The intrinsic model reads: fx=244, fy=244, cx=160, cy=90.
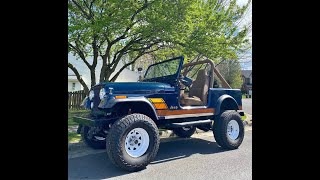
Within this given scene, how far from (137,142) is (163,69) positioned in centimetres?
205

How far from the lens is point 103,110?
4.19 meters

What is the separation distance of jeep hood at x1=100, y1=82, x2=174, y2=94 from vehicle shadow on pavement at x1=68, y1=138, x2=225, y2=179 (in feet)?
4.00

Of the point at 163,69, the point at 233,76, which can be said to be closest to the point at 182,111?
the point at 163,69

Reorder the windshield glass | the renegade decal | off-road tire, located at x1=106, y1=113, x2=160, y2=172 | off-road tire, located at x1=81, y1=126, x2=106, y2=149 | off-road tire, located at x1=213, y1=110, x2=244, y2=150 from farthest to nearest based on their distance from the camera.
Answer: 1. the windshield glass
2. off-road tire, located at x1=213, y1=110, x2=244, y2=150
3. off-road tire, located at x1=81, y1=126, x2=106, y2=149
4. the renegade decal
5. off-road tire, located at x1=106, y1=113, x2=160, y2=172

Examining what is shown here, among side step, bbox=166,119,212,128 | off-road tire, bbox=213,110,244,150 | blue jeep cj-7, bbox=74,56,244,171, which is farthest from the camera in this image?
off-road tire, bbox=213,110,244,150

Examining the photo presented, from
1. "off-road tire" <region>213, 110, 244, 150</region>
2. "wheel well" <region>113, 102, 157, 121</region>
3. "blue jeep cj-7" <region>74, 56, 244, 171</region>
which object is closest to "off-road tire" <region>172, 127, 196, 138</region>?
"blue jeep cj-7" <region>74, 56, 244, 171</region>

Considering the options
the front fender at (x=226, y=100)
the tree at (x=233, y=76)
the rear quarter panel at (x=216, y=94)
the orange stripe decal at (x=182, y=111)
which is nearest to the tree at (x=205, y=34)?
the rear quarter panel at (x=216, y=94)

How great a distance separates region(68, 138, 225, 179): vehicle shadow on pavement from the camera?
3.63 m

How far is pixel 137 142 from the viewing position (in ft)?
12.9

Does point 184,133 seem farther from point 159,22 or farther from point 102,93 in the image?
point 159,22

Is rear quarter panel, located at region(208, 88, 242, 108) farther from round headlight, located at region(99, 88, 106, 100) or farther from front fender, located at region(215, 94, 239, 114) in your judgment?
round headlight, located at region(99, 88, 106, 100)
